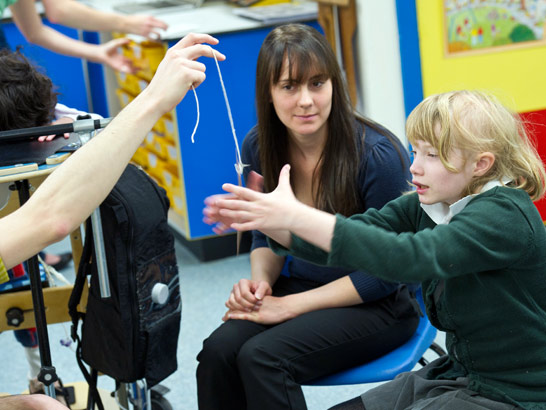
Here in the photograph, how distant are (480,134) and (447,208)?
0.16 metres

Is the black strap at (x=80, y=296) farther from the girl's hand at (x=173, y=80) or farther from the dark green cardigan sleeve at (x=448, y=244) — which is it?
the dark green cardigan sleeve at (x=448, y=244)

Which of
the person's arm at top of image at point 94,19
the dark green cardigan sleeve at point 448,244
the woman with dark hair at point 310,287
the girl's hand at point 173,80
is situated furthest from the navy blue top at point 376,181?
the person's arm at top of image at point 94,19

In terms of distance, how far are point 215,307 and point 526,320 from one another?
1.87 meters

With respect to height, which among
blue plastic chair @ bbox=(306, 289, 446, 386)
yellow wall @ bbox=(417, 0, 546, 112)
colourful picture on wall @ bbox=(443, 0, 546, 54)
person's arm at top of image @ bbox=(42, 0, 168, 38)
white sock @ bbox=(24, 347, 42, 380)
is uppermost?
person's arm at top of image @ bbox=(42, 0, 168, 38)

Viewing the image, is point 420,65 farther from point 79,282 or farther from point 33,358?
point 33,358

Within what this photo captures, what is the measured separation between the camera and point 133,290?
1838 millimetres

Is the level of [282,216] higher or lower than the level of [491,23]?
lower

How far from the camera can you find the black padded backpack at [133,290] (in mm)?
1825

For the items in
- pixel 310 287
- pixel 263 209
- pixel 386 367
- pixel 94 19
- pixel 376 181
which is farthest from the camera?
pixel 94 19

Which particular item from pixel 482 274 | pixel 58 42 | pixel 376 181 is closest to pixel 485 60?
pixel 376 181

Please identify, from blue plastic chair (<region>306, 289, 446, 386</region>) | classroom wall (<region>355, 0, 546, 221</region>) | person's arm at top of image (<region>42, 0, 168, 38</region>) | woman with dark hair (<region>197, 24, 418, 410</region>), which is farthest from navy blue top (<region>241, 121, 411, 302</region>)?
person's arm at top of image (<region>42, 0, 168, 38</region>)

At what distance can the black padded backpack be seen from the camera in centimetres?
183

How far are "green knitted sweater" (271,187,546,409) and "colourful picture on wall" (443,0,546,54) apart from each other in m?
1.63

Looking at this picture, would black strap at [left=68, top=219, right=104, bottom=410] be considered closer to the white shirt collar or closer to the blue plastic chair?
the blue plastic chair
